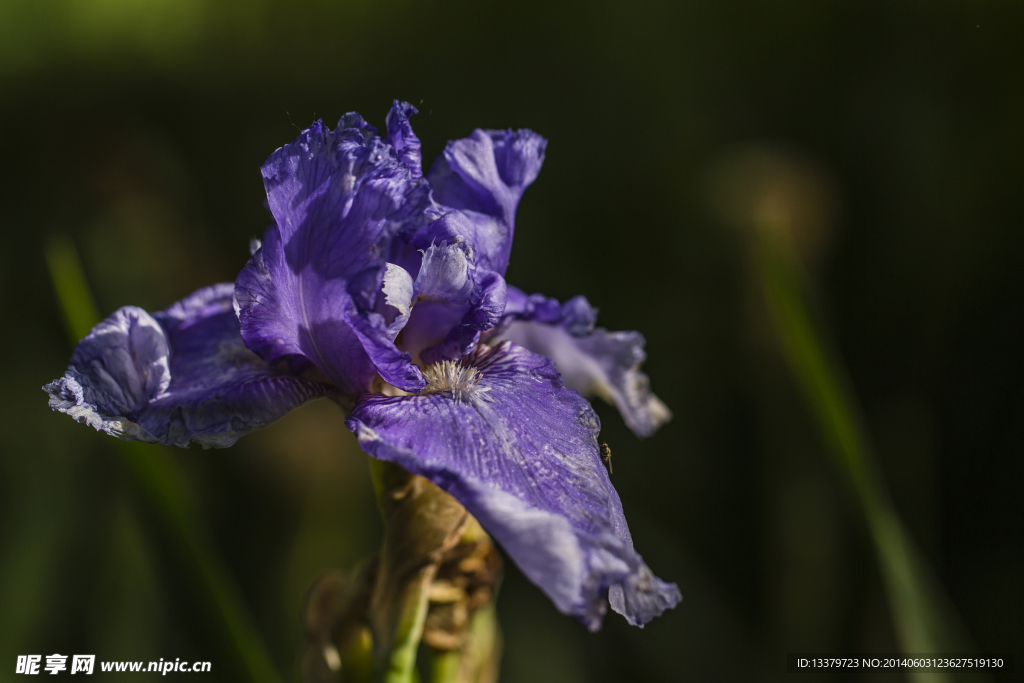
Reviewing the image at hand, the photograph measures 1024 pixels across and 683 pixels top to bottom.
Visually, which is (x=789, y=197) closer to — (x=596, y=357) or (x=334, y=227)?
(x=596, y=357)

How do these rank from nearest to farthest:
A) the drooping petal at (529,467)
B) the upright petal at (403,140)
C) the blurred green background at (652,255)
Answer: the drooping petal at (529,467)
the upright petal at (403,140)
the blurred green background at (652,255)

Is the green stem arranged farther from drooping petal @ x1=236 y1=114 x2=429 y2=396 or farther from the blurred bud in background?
the blurred bud in background

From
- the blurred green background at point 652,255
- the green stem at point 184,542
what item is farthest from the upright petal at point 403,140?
the blurred green background at point 652,255

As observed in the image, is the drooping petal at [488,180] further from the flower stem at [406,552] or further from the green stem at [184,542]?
the green stem at [184,542]

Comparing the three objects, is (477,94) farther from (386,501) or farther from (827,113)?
(386,501)

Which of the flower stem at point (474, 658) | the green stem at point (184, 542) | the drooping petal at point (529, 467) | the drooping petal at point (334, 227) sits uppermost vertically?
the drooping petal at point (334, 227)

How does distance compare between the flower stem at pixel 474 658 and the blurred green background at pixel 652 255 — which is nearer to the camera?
the flower stem at pixel 474 658

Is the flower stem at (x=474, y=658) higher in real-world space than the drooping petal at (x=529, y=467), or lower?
lower
